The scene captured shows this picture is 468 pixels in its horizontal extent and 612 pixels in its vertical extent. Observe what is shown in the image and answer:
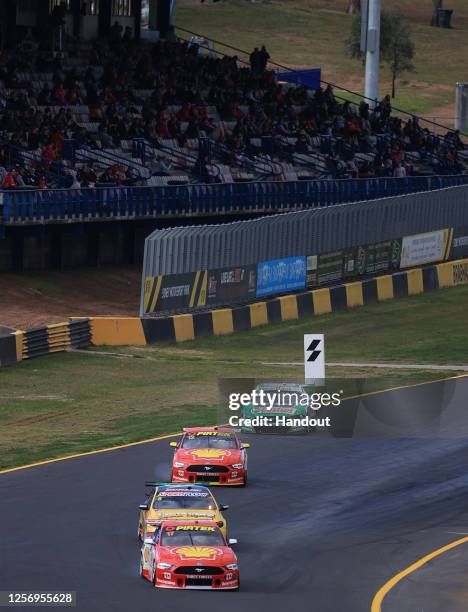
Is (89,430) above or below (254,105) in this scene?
below

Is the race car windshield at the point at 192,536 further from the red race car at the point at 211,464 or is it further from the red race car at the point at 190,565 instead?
the red race car at the point at 211,464

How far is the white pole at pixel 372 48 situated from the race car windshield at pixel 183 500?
154 feet

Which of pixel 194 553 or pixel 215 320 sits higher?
pixel 194 553

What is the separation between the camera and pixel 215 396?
3662cm

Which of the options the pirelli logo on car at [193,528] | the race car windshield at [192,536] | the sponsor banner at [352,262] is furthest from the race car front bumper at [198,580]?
the sponsor banner at [352,262]

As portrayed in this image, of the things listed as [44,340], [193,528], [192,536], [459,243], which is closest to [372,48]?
[459,243]

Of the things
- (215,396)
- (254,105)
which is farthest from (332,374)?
(254,105)

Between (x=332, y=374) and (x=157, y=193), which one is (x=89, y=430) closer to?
(x=332, y=374)

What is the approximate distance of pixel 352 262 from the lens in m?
51.4

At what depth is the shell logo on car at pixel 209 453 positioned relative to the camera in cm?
2770

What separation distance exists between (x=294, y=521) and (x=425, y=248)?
103 feet

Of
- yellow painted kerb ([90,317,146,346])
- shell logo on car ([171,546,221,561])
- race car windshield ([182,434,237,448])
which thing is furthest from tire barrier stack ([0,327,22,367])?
shell logo on car ([171,546,221,561])

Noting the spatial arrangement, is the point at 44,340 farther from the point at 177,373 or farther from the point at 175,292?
the point at 175,292

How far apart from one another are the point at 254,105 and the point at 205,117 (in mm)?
4139
